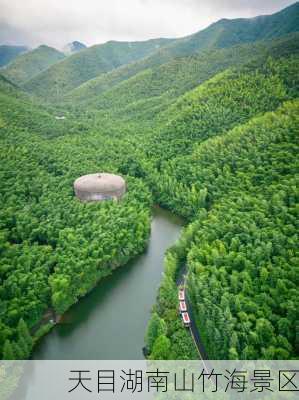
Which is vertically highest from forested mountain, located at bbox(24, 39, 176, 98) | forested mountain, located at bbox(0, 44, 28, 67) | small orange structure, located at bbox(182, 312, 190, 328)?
forested mountain, located at bbox(0, 44, 28, 67)

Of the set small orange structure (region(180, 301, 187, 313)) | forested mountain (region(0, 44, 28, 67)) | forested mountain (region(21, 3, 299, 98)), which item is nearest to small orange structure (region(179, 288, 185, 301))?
small orange structure (region(180, 301, 187, 313))

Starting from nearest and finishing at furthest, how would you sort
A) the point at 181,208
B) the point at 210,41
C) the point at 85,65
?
the point at 181,208, the point at 210,41, the point at 85,65

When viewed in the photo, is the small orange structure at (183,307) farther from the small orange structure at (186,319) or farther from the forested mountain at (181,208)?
the forested mountain at (181,208)

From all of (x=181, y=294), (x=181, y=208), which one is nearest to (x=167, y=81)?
(x=181, y=208)

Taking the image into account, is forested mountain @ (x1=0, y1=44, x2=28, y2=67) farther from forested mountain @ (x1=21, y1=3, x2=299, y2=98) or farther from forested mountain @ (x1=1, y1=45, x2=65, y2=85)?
forested mountain @ (x1=21, y1=3, x2=299, y2=98)

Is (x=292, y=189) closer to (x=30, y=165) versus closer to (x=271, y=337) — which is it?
(x=271, y=337)

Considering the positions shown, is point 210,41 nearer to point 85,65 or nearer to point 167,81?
point 167,81
